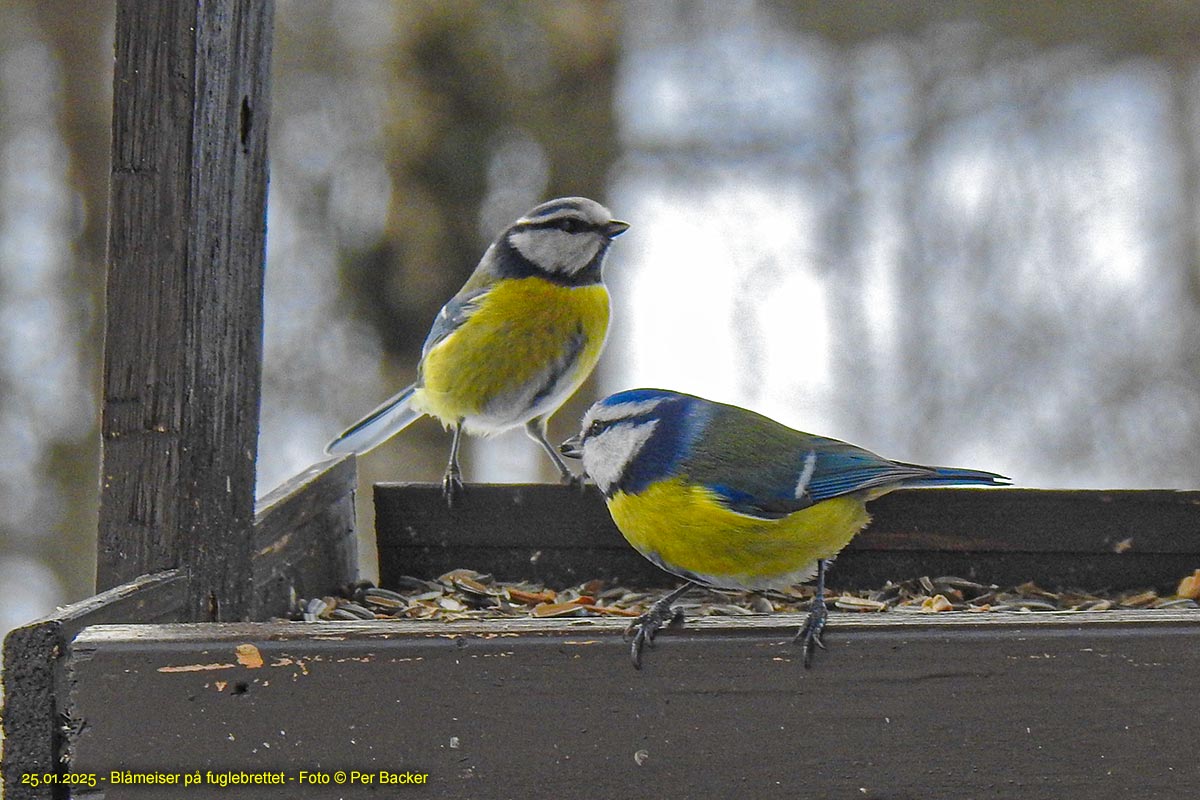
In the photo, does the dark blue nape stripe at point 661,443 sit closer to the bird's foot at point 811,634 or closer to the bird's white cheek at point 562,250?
the bird's foot at point 811,634

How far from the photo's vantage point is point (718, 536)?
2.22 metres

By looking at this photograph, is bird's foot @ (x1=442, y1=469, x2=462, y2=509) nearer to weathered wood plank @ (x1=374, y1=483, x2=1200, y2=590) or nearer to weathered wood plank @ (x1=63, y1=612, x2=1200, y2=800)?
weathered wood plank @ (x1=374, y1=483, x2=1200, y2=590)

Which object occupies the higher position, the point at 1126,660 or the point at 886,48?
the point at 886,48

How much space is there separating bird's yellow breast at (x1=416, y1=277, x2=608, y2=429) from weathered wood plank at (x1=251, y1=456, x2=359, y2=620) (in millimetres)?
421

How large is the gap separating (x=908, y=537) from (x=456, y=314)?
54.2 inches

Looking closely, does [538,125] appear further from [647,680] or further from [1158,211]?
[647,680]


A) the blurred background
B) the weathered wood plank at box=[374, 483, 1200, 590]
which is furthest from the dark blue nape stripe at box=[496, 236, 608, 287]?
the blurred background

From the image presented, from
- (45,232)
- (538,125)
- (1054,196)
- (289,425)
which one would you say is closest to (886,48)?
(1054,196)

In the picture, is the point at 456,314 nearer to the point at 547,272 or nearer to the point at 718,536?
the point at 547,272

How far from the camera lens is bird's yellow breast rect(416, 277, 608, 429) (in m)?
3.42

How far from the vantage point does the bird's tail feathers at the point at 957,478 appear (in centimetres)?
226

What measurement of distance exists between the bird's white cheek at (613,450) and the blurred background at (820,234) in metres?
3.23

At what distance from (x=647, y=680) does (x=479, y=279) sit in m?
2.09

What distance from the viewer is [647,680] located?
1709mm
